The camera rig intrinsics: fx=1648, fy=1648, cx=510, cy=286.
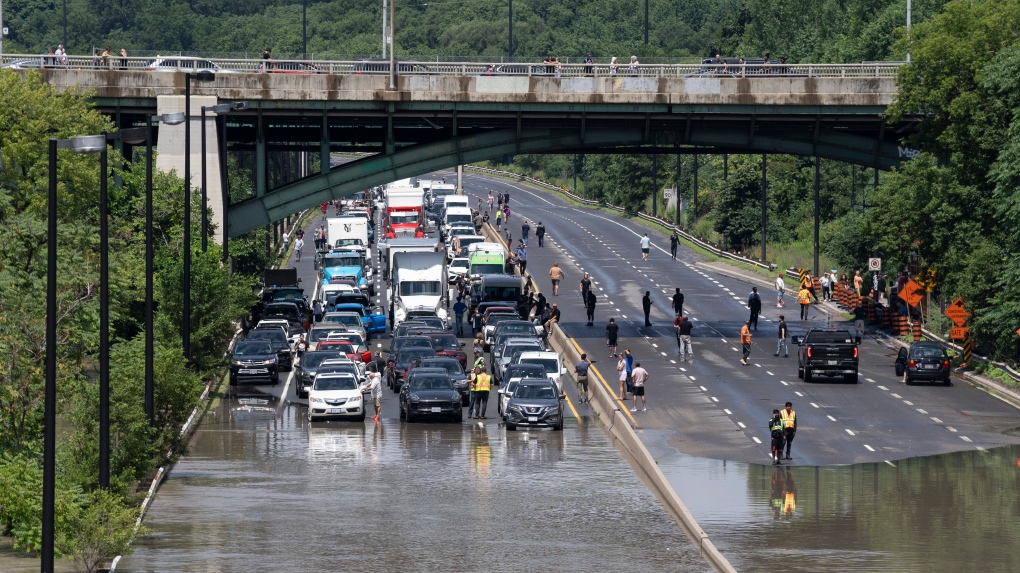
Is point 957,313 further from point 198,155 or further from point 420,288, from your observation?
point 198,155

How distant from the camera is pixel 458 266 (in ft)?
268

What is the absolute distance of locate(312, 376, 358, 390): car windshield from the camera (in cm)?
4462

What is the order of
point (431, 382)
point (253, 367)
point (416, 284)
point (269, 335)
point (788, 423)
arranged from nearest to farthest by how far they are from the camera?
point (788, 423) → point (431, 382) → point (253, 367) → point (269, 335) → point (416, 284)

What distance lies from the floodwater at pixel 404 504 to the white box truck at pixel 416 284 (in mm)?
23058

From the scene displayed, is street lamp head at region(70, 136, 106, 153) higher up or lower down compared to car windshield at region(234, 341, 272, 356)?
higher up

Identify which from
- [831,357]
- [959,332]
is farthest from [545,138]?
[959,332]

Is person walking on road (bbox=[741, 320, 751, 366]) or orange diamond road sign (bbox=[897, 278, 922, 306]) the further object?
orange diamond road sign (bbox=[897, 278, 922, 306])

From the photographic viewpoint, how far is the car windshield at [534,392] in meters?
43.8

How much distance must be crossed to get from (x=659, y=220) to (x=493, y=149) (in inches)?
2042

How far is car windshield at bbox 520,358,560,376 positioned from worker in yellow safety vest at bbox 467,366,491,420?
2.60 m

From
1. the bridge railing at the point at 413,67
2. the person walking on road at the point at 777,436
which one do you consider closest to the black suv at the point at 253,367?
the bridge railing at the point at 413,67

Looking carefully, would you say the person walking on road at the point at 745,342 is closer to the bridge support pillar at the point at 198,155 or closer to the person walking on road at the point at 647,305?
the person walking on road at the point at 647,305

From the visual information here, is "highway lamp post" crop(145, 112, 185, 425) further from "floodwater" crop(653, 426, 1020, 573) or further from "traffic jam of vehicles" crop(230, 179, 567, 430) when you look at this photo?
"floodwater" crop(653, 426, 1020, 573)

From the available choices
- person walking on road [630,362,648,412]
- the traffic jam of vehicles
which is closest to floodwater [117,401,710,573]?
the traffic jam of vehicles
